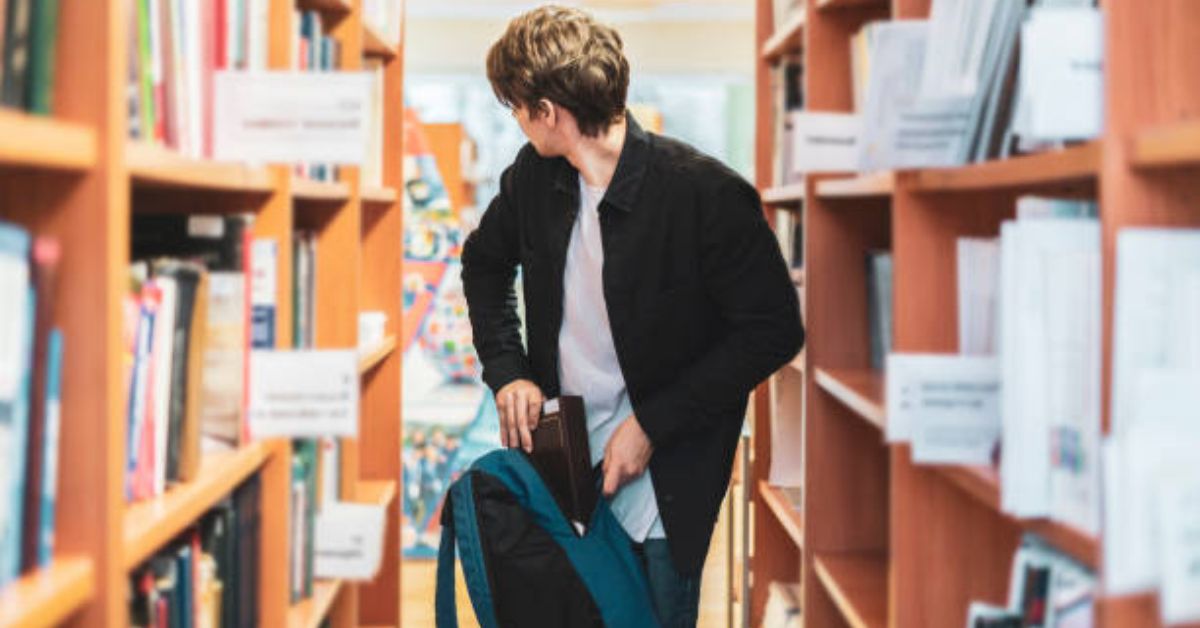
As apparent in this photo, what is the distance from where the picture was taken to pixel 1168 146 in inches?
37.4

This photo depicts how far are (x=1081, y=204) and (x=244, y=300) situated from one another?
102cm

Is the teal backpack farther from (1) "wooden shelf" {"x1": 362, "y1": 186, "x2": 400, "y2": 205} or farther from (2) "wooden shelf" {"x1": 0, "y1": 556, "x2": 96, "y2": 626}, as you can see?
(2) "wooden shelf" {"x1": 0, "y1": 556, "x2": 96, "y2": 626}

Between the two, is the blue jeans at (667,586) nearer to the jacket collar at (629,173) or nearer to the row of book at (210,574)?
the jacket collar at (629,173)

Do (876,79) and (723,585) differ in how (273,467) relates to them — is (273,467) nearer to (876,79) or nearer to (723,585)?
(876,79)

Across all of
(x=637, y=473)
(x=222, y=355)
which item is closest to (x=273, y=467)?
(x=222, y=355)

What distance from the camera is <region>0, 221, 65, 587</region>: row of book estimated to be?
0.91 metres

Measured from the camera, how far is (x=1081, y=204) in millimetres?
1287

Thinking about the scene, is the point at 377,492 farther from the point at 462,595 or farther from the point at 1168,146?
the point at 1168,146

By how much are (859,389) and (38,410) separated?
1.40 metres

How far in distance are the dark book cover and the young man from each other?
124 cm

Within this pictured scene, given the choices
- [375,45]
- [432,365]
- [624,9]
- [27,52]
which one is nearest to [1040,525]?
[27,52]

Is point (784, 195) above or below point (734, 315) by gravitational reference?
above

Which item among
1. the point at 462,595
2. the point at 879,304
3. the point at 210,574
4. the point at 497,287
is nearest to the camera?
the point at 210,574

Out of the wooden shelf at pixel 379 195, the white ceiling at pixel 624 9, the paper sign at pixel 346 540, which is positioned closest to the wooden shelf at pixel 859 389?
the paper sign at pixel 346 540
